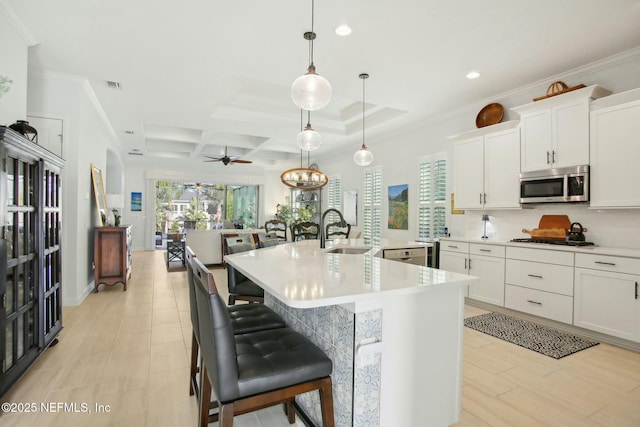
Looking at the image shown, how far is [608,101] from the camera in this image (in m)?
3.29

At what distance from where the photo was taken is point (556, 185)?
371 cm

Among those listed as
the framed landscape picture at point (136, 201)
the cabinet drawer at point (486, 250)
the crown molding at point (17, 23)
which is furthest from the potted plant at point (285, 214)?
the crown molding at point (17, 23)

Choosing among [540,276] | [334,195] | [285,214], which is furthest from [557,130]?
[285,214]

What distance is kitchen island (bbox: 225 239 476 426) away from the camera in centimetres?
139

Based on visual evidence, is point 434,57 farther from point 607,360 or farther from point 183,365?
point 183,365

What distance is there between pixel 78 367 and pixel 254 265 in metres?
1.76

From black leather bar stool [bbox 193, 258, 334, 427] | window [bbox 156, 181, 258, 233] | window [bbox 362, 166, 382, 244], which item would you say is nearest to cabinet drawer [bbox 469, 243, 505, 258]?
window [bbox 362, 166, 382, 244]

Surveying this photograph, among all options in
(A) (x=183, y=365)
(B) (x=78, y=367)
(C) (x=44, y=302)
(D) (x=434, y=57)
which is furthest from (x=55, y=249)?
(D) (x=434, y=57)

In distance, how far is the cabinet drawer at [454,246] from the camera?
4457 mm

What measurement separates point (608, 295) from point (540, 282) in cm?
60

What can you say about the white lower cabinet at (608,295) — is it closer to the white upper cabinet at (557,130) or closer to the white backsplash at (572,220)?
the white backsplash at (572,220)

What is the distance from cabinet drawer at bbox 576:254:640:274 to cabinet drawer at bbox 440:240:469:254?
1.31 m

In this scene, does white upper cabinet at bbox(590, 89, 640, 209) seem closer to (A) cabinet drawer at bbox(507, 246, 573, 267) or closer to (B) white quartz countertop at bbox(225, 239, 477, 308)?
(A) cabinet drawer at bbox(507, 246, 573, 267)

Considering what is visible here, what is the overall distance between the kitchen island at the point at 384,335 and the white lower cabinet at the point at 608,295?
2.35 m
